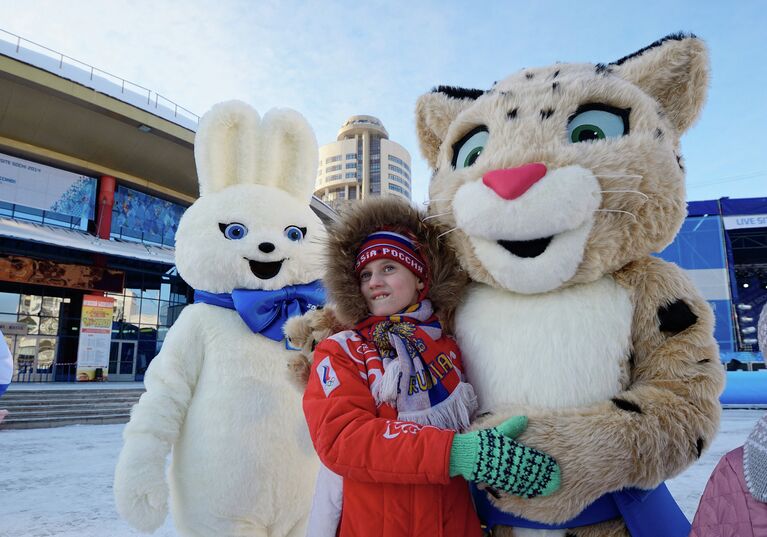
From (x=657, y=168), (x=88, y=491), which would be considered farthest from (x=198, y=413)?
(x=88, y=491)

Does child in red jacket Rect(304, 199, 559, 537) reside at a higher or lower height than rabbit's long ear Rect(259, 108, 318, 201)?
lower

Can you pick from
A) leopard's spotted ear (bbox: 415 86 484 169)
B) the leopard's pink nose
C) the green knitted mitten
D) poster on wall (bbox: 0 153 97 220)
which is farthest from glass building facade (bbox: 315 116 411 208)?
the green knitted mitten

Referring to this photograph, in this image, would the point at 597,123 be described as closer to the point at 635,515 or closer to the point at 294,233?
the point at 635,515

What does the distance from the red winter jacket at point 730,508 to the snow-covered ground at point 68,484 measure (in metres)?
0.68

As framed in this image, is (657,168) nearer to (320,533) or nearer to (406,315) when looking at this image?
(406,315)

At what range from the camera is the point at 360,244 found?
164 centimetres

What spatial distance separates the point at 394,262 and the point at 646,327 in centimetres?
74

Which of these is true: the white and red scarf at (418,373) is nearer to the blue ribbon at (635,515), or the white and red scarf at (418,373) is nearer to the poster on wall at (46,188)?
the blue ribbon at (635,515)

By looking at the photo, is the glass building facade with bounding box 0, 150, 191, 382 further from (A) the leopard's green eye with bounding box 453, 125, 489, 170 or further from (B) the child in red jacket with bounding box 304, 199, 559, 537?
(A) the leopard's green eye with bounding box 453, 125, 489, 170

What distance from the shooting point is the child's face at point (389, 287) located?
153 cm

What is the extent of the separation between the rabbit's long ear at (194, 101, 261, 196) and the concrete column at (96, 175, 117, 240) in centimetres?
1462

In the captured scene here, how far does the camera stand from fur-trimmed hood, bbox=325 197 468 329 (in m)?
1.52

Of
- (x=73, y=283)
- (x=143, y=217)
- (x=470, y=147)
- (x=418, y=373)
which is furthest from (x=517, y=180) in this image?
(x=143, y=217)

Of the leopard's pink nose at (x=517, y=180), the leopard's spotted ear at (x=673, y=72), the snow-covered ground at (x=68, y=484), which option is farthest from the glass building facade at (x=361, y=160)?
the leopard's pink nose at (x=517, y=180)
